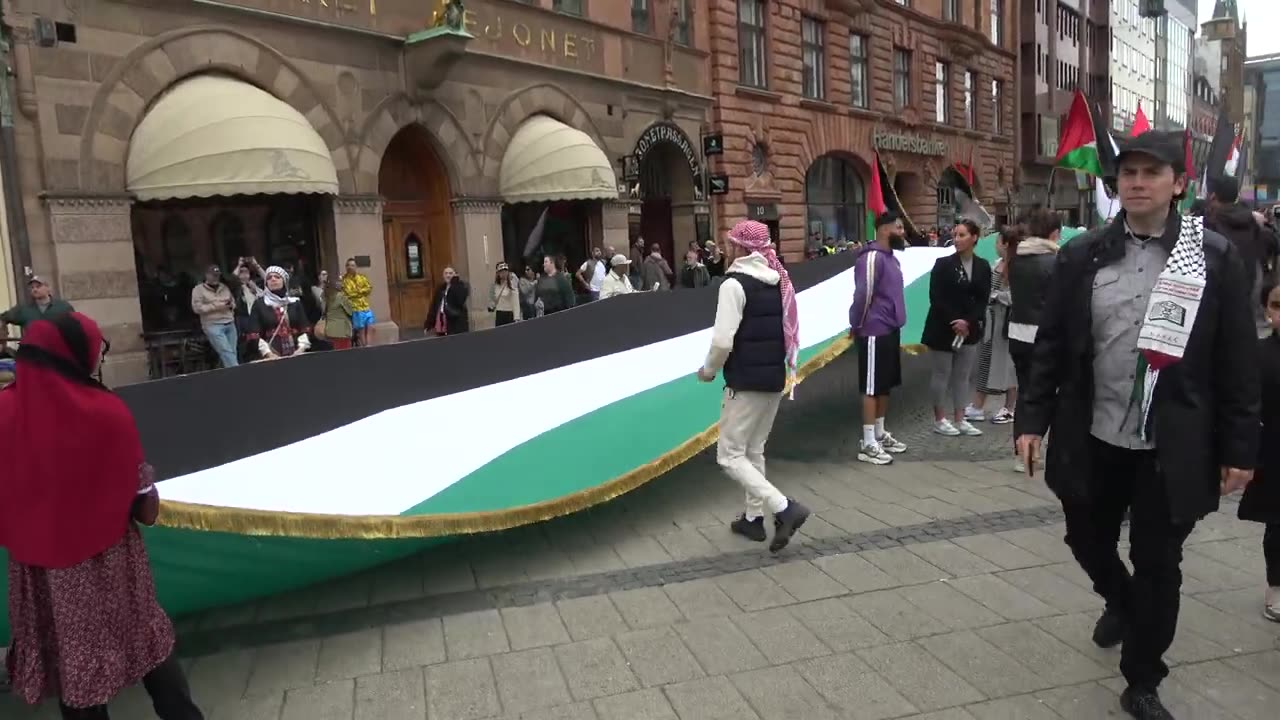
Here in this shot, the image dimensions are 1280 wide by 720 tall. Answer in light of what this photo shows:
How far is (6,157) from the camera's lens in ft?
35.6

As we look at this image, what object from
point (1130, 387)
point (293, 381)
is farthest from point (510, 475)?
point (1130, 387)

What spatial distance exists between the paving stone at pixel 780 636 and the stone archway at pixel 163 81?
11.1 metres

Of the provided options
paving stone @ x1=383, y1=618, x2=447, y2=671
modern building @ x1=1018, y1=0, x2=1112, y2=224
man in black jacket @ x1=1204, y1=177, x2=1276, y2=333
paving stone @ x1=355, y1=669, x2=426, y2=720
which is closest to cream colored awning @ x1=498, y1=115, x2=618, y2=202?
man in black jacket @ x1=1204, y1=177, x2=1276, y2=333

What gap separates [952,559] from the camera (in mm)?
4797

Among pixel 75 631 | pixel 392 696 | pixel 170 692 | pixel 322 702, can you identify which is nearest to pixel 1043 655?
pixel 392 696

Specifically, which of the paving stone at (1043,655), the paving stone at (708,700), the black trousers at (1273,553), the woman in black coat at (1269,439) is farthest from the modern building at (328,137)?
the black trousers at (1273,553)

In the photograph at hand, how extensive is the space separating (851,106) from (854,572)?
1001 inches

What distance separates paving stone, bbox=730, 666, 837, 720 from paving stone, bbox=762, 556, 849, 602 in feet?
2.54

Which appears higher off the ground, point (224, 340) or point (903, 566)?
point (224, 340)

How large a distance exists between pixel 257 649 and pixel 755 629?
217cm

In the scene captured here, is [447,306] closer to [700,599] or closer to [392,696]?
[700,599]

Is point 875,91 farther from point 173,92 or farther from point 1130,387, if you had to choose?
point 1130,387

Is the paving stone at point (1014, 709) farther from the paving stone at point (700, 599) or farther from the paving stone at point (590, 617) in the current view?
the paving stone at point (590, 617)

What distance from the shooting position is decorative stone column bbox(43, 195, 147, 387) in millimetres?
11453
